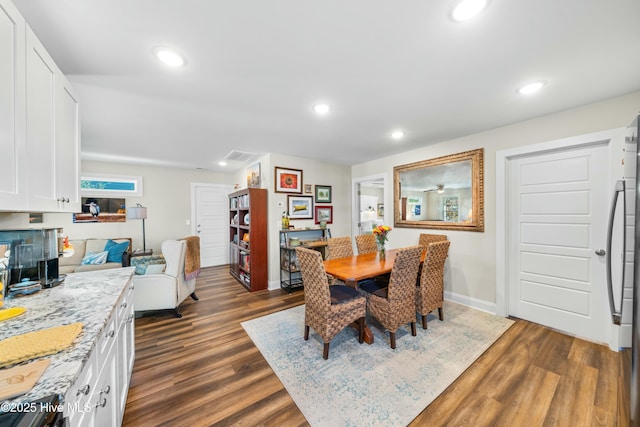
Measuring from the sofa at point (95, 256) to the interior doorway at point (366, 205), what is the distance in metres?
4.54

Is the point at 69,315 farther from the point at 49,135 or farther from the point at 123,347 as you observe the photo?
the point at 49,135

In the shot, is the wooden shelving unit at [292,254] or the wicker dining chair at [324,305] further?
the wooden shelving unit at [292,254]

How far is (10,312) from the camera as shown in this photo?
3.71 ft

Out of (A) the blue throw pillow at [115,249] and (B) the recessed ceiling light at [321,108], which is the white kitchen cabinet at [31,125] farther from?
(A) the blue throw pillow at [115,249]

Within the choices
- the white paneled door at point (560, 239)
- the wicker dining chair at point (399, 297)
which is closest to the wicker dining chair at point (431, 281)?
the wicker dining chair at point (399, 297)

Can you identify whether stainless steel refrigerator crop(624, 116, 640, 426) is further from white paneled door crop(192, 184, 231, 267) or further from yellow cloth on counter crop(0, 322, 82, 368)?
white paneled door crop(192, 184, 231, 267)

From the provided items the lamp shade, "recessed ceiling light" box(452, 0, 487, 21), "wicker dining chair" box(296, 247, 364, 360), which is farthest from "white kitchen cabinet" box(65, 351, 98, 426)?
the lamp shade

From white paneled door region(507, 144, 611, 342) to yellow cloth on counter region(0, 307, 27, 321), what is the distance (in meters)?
4.29

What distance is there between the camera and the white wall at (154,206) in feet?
14.9

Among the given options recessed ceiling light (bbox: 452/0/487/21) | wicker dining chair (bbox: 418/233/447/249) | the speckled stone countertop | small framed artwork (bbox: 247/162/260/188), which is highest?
recessed ceiling light (bbox: 452/0/487/21)

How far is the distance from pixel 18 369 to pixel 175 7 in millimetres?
1665

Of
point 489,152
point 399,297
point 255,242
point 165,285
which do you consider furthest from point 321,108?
point 165,285

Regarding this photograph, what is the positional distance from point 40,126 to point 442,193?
4.10m

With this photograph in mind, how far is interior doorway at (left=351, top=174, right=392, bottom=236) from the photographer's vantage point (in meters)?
5.02
